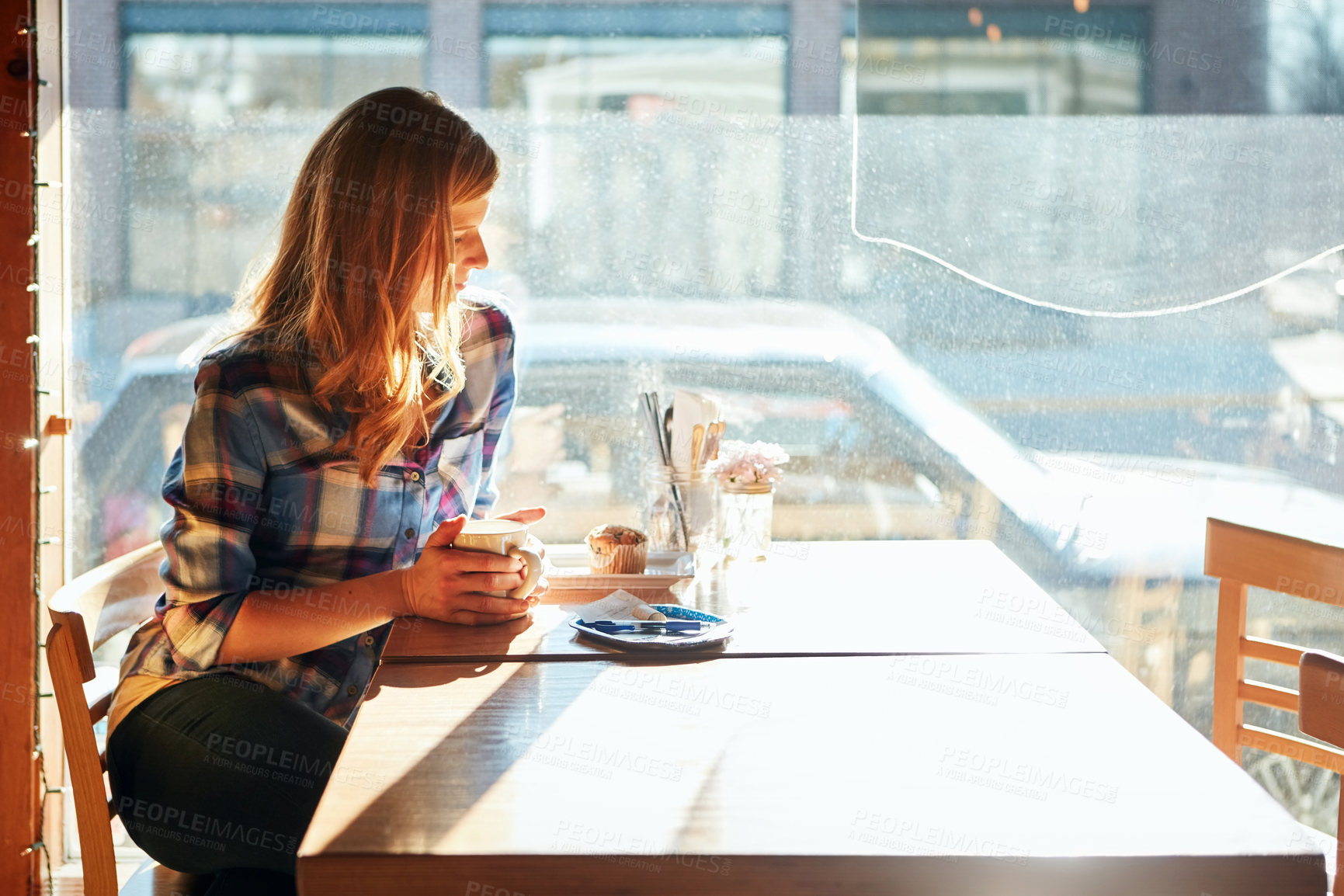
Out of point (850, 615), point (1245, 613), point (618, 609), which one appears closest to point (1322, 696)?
point (850, 615)

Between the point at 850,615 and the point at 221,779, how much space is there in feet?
2.63

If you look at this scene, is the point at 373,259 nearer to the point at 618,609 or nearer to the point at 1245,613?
the point at 618,609

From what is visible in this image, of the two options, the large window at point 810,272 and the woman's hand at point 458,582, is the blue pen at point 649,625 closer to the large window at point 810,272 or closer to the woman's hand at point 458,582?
the woman's hand at point 458,582

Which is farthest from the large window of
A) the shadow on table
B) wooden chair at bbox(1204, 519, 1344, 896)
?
the shadow on table

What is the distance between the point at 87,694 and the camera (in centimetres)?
147

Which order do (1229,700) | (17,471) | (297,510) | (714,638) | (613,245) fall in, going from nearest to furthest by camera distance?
(714,638) → (297,510) → (1229,700) → (17,471) → (613,245)

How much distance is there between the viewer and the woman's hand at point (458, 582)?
1388mm

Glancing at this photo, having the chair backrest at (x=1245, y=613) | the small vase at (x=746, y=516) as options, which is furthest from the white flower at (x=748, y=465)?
the chair backrest at (x=1245, y=613)

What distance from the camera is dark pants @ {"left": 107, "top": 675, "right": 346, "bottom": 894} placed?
1.32 meters

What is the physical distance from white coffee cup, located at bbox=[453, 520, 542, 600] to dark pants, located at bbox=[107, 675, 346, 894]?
0.93 feet

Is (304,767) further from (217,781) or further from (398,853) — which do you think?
(398,853)

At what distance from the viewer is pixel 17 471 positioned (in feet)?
6.94

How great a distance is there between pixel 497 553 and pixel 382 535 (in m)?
0.26

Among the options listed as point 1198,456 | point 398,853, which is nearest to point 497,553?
point 398,853
